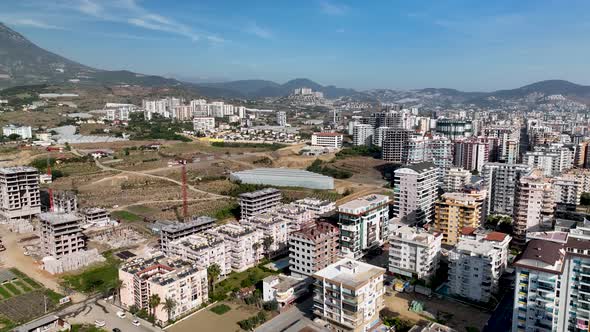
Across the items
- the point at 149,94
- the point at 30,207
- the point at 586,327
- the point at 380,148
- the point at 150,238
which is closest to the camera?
the point at 586,327

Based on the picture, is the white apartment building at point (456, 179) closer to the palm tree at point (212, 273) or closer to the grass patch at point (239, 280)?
the grass patch at point (239, 280)

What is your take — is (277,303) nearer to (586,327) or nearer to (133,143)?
(586,327)

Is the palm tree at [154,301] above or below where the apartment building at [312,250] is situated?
below

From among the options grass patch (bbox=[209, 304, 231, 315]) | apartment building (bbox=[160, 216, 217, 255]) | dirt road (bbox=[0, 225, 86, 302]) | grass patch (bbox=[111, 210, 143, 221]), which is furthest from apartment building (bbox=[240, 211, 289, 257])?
grass patch (bbox=[111, 210, 143, 221])

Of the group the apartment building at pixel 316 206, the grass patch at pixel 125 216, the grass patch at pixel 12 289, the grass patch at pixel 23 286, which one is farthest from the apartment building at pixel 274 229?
the grass patch at pixel 12 289

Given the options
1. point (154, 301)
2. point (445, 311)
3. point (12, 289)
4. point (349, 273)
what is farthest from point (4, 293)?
point (445, 311)

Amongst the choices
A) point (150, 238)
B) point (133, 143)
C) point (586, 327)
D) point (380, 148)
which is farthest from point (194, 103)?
point (586, 327)

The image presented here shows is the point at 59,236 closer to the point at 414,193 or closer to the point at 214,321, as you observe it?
the point at 214,321

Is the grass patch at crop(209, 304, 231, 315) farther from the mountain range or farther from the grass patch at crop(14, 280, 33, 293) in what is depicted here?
the mountain range
